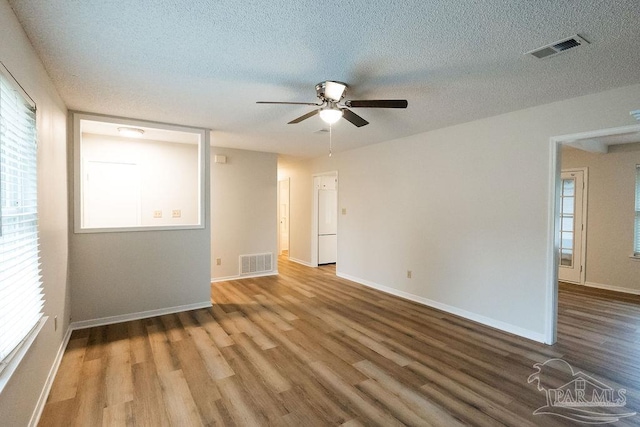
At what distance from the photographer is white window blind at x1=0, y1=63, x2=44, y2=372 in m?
1.53

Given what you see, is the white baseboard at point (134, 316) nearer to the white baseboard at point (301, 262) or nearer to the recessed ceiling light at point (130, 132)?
the recessed ceiling light at point (130, 132)

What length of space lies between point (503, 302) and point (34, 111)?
4703mm

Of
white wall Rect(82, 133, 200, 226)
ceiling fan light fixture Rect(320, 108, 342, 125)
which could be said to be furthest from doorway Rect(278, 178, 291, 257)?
ceiling fan light fixture Rect(320, 108, 342, 125)

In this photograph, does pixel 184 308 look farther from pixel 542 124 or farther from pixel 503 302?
pixel 542 124

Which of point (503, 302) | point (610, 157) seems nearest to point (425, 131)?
point (503, 302)

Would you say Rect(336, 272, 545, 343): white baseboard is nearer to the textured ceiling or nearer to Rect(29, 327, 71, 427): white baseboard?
the textured ceiling

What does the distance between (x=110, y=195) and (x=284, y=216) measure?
4624mm

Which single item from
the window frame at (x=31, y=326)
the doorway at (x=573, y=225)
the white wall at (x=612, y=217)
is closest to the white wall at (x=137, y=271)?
the window frame at (x=31, y=326)

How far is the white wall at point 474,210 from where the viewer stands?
3.17 m

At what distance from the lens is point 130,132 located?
4328mm

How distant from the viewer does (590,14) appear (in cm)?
169

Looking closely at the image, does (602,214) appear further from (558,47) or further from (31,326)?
(31,326)

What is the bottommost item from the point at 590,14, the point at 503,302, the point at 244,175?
the point at 503,302

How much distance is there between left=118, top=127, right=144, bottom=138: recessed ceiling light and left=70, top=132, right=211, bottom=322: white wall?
0.99 m
